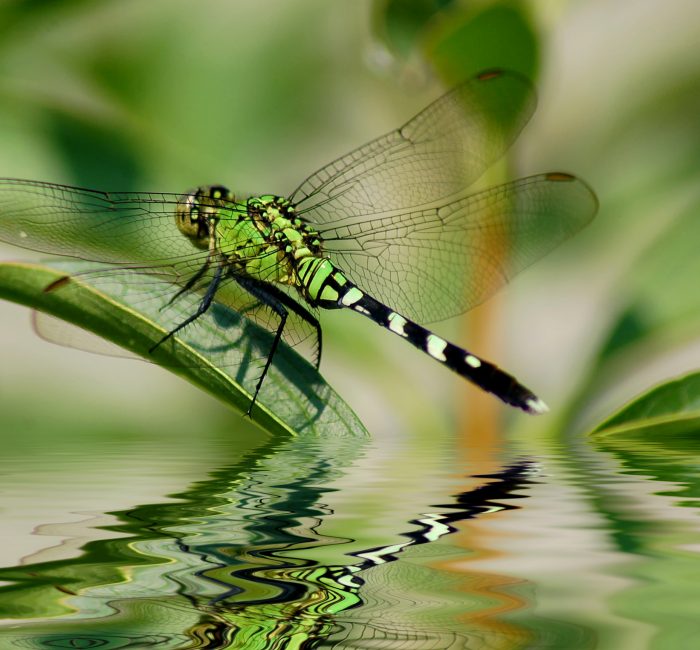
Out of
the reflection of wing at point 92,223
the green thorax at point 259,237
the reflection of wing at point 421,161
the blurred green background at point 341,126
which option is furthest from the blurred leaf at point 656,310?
the reflection of wing at point 92,223

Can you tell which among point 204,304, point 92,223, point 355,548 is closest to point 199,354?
point 204,304

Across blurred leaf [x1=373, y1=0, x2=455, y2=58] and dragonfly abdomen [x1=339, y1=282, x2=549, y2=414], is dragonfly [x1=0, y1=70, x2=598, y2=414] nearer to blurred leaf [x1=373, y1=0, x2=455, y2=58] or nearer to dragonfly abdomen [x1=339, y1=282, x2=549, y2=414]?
dragonfly abdomen [x1=339, y1=282, x2=549, y2=414]

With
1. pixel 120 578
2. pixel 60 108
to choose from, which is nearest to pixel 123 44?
pixel 60 108

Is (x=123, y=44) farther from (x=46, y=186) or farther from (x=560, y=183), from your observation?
(x=560, y=183)

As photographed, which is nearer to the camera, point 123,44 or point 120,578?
point 120,578

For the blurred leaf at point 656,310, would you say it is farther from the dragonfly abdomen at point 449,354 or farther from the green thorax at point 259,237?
the green thorax at point 259,237

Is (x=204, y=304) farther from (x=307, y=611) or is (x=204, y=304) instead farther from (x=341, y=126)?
(x=307, y=611)

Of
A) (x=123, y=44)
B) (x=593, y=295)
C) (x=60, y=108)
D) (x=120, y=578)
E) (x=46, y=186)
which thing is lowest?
(x=120, y=578)
